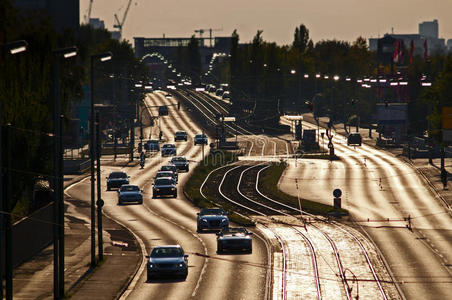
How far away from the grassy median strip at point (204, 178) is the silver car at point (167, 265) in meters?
20.4

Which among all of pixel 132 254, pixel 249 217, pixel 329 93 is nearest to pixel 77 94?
pixel 249 217

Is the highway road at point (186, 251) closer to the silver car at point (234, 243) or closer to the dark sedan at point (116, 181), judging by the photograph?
the silver car at point (234, 243)

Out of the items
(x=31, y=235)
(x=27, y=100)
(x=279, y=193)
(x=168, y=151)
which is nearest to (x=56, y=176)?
(x=31, y=235)

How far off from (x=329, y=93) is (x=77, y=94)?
124823mm

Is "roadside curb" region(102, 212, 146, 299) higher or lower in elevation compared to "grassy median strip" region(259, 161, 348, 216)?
lower

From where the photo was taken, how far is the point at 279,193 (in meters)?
85.7

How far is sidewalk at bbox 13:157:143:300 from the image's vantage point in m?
42.9

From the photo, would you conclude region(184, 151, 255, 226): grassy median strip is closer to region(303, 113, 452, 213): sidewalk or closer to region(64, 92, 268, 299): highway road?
region(64, 92, 268, 299): highway road

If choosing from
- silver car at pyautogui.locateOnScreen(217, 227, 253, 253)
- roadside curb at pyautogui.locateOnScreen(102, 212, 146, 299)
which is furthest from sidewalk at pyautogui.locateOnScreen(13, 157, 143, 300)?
silver car at pyautogui.locateOnScreen(217, 227, 253, 253)

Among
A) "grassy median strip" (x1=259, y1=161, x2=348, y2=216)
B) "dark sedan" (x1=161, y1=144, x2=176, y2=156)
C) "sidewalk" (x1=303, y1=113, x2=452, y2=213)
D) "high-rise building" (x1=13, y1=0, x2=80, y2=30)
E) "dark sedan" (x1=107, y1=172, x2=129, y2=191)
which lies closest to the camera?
"grassy median strip" (x1=259, y1=161, x2=348, y2=216)

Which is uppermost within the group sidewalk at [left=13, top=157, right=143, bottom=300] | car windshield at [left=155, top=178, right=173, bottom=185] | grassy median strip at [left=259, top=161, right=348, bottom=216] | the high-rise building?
the high-rise building

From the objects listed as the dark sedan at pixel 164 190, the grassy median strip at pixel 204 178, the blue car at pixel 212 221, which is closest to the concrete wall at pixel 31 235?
the blue car at pixel 212 221

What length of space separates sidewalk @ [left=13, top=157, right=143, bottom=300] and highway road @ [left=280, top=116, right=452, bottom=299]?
12809 mm

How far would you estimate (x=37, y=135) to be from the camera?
181 feet
